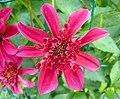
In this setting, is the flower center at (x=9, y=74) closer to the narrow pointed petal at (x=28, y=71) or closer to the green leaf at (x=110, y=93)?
the narrow pointed petal at (x=28, y=71)

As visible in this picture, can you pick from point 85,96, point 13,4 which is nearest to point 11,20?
point 13,4

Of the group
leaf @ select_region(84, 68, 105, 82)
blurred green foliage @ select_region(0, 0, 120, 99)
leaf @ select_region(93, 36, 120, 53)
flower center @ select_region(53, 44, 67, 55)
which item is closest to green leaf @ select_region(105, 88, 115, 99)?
blurred green foliage @ select_region(0, 0, 120, 99)

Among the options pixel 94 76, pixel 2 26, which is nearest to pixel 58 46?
pixel 2 26

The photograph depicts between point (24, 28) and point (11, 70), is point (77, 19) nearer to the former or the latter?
point (24, 28)

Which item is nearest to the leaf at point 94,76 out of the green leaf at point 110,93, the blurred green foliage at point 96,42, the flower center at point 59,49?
the blurred green foliage at point 96,42

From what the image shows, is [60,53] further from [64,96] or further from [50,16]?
[64,96]

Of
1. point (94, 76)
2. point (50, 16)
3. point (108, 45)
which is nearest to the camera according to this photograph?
point (50, 16)
